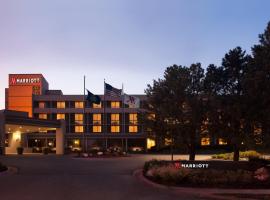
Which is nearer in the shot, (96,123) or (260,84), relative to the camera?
(260,84)

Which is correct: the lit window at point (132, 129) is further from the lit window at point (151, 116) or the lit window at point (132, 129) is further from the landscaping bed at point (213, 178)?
the landscaping bed at point (213, 178)

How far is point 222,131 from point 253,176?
37.7 ft

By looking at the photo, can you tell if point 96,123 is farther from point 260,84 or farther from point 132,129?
point 260,84

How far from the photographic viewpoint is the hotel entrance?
60344 mm

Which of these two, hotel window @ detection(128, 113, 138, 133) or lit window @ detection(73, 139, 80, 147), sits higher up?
hotel window @ detection(128, 113, 138, 133)

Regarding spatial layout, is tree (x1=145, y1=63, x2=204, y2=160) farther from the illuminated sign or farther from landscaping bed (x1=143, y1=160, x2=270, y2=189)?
the illuminated sign

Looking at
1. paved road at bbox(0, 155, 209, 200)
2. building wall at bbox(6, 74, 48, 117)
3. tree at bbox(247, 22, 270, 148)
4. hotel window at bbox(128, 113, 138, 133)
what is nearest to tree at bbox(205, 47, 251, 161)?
tree at bbox(247, 22, 270, 148)

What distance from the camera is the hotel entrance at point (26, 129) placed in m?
60.3

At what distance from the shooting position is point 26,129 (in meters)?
76.1

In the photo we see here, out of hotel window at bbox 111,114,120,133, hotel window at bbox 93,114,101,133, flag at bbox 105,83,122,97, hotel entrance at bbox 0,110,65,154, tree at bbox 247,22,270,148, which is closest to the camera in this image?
tree at bbox 247,22,270,148

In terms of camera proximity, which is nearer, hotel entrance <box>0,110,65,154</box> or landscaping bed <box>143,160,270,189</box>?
landscaping bed <box>143,160,270,189</box>

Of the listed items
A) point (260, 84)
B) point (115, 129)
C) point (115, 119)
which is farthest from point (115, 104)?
point (260, 84)

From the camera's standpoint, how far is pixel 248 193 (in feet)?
64.3

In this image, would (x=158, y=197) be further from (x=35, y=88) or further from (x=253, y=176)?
(x=35, y=88)
